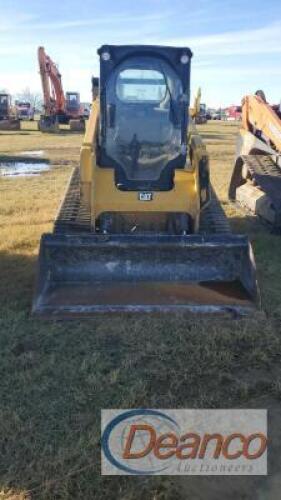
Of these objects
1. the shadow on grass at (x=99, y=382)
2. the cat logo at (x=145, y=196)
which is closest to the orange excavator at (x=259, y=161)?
the cat logo at (x=145, y=196)

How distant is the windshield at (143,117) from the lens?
5898mm

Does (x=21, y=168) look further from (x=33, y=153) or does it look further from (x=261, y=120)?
(x=261, y=120)

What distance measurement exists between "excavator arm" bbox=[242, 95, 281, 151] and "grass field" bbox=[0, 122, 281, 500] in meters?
3.42

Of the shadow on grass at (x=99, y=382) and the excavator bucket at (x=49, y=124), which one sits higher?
the excavator bucket at (x=49, y=124)

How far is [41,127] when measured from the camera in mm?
32406

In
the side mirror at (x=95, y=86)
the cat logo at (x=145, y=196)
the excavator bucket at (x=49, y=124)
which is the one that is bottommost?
the cat logo at (x=145, y=196)

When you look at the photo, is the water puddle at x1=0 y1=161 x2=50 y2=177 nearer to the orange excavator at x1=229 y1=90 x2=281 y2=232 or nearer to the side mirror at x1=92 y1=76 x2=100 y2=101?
the orange excavator at x1=229 y1=90 x2=281 y2=232

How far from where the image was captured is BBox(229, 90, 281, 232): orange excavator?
8.05 meters

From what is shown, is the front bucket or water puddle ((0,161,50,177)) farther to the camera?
water puddle ((0,161,50,177))

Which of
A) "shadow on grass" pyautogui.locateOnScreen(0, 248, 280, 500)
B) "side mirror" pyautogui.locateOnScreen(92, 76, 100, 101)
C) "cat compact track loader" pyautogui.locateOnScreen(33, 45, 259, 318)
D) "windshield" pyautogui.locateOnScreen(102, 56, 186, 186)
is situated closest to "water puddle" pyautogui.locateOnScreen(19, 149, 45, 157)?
"side mirror" pyautogui.locateOnScreen(92, 76, 100, 101)

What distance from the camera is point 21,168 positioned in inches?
623

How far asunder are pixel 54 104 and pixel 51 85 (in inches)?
71.3

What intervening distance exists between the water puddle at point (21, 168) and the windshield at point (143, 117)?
28.4 ft

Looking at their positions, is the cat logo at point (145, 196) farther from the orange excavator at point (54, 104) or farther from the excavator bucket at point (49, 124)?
the excavator bucket at point (49, 124)
